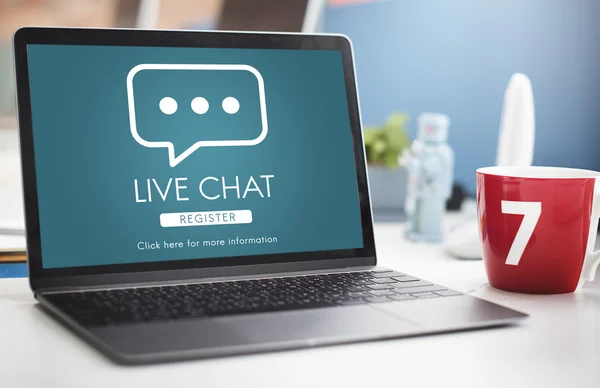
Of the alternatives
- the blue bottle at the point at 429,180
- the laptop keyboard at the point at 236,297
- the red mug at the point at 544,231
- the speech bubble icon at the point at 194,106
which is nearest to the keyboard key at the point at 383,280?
the laptop keyboard at the point at 236,297

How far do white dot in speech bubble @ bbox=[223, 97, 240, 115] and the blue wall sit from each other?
3.52ft

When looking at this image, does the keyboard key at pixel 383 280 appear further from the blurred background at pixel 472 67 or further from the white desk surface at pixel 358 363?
the blurred background at pixel 472 67

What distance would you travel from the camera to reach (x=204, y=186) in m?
0.95

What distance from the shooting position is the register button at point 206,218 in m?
0.92

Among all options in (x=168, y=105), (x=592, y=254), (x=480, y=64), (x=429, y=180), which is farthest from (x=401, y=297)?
(x=480, y=64)

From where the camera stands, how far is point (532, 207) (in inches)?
35.4

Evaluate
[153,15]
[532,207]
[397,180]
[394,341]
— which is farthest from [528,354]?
[153,15]

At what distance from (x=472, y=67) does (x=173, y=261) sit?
1.40 metres

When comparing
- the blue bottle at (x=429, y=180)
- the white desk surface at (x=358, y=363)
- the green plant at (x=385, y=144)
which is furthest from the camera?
the green plant at (x=385, y=144)

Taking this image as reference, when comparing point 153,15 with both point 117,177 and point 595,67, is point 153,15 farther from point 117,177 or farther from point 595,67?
point 117,177

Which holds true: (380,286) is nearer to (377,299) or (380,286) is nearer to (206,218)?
(377,299)

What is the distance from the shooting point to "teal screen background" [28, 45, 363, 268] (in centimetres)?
88

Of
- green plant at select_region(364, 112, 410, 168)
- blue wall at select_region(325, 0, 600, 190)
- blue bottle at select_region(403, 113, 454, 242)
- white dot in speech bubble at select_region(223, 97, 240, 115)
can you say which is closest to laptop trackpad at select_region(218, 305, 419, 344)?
white dot in speech bubble at select_region(223, 97, 240, 115)

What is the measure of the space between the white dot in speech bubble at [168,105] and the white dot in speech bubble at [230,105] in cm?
6
